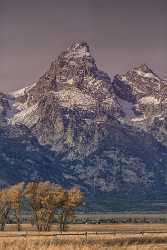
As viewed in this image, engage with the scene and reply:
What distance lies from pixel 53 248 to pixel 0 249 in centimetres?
686

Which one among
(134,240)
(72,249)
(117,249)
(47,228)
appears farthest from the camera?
(47,228)

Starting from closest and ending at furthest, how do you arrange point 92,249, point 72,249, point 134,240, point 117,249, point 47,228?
point 72,249, point 92,249, point 117,249, point 134,240, point 47,228

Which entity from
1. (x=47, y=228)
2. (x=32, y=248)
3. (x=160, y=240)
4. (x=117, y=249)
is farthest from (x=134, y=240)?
(x=47, y=228)

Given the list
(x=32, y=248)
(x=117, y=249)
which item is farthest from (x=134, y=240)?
(x=32, y=248)

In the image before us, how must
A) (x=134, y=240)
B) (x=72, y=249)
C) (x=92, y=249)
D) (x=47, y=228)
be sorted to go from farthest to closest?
(x=47, y=228) → (x=134, y=240) → (x=92, y=249) → (x=72, y=249)

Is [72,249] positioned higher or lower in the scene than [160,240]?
higher

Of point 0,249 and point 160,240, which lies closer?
point 0,249

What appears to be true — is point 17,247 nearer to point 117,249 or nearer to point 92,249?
point 92,249

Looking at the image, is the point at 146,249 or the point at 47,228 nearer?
the point at 146,249

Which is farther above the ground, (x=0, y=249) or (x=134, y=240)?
(x=0, y=249)

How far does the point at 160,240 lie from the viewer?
124312 millimetres

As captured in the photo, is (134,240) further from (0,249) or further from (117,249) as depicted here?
(0,249)

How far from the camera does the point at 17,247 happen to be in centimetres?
6456

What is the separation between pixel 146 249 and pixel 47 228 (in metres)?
132
